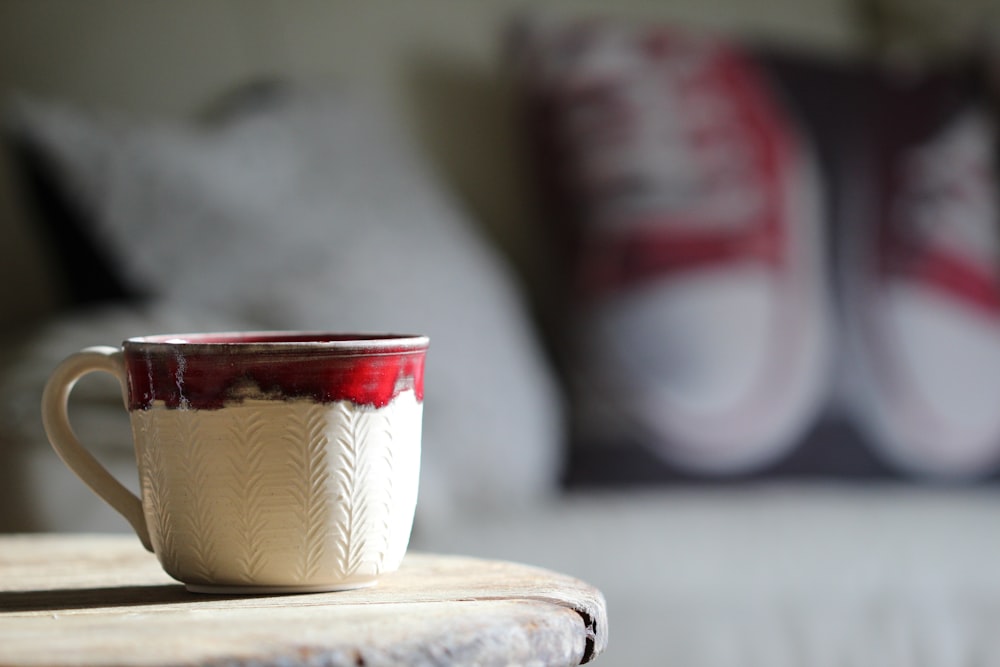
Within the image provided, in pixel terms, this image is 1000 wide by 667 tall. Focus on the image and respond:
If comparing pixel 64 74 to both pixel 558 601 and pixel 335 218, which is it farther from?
pixel 558 601

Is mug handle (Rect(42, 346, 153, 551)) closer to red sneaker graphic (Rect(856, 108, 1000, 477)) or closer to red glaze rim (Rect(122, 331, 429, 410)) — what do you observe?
red glaze rim (Rect(122, 331, 429, 410))

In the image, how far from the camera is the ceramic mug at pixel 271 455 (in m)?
0.48

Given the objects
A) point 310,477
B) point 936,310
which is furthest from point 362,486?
point 936,310

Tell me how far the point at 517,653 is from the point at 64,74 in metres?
1.35

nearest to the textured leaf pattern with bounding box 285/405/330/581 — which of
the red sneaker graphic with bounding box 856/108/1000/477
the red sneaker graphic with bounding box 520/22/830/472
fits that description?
the red sneaker graphic with bounding box 520/22/830/472

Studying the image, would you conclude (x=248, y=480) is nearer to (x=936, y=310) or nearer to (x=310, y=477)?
(x=310, y=477)

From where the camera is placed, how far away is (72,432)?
1.77ft

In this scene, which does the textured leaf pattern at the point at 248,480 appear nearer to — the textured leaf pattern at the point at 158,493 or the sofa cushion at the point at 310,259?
the textured leaf pattern at the point at 158,493

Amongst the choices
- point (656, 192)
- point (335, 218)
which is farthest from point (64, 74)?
point (656, 192)

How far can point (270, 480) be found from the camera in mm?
486

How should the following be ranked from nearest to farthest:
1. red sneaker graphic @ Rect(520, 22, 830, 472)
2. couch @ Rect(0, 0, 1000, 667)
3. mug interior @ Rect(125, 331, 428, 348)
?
1. mug interior @ Rect(125, 331, 428, 348)
2. couch @ Rect(0, 0, 1000, 667)
3. red sneaker graphic @ Rect(520, 22, 830, 472)

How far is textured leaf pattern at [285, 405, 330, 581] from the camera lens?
1.59 feet

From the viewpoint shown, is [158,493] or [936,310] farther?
[936,310]

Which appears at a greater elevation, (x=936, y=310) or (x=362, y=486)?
(x=362, y=486)
